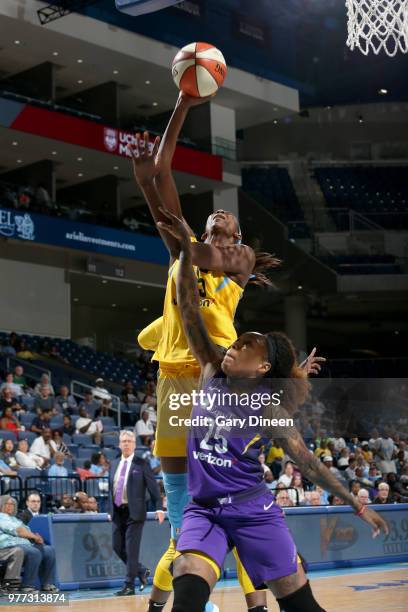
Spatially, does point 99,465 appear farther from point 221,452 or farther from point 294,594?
point 294,594

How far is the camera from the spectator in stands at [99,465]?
49.6ft

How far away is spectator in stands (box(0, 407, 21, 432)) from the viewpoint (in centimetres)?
1641

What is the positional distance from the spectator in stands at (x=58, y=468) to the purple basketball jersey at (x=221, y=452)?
33.0 feet

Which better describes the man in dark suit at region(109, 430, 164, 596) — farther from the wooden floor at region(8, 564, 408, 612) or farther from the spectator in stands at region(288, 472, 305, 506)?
the spectator in stands at region(288, 472, 305, 506)

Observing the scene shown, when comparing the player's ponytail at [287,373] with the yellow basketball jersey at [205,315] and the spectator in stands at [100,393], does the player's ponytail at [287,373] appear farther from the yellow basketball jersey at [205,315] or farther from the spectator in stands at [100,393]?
the spectator in stands at [100,393]

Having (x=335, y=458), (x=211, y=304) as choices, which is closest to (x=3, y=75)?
(x=335, y=458)

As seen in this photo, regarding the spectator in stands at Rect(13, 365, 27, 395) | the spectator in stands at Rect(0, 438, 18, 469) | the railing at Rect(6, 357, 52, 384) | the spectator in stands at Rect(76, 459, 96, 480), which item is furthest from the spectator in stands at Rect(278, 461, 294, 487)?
the railing at Rect(6, 357, 52, 384)

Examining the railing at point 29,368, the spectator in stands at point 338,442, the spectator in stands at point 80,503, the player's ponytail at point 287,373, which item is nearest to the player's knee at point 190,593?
the player's ponytail at point 287,373

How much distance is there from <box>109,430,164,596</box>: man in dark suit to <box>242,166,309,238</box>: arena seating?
21.5 metres

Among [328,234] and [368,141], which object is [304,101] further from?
[328,234]

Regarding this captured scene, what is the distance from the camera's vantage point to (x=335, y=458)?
648 inches

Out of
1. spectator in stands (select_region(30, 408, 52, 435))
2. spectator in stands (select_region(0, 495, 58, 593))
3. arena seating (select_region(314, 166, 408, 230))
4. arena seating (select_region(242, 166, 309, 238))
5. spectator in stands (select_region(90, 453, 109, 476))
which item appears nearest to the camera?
spectator in stands (select_region(0, 495, 58, 593))

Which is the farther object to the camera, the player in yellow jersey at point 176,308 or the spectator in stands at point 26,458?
the spectator in stands at point 26,458

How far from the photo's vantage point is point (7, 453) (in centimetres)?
1435
